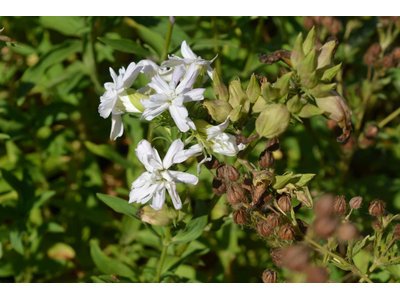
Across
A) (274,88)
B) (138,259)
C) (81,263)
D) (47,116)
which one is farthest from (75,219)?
(274,88)

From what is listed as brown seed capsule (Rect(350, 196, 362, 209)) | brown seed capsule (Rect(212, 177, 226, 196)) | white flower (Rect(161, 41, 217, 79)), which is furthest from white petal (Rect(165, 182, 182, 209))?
brown seed capsule (Rect(350, 196, 362, 209))

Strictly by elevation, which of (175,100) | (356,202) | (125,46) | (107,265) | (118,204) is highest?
(175,100)

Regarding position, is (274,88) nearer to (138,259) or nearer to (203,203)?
(203,203)

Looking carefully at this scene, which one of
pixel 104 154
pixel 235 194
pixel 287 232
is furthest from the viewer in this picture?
pixel 104 154

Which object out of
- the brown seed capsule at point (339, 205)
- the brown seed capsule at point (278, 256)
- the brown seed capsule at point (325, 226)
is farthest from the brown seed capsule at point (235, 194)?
the brown seed capsule at point (325, 226)

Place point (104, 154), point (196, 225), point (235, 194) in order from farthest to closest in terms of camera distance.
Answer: point (104, 154)
point (196, 225)
point (235, 194)

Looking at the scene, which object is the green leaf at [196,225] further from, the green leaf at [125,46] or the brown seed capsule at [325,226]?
the green leaf at [125,46]

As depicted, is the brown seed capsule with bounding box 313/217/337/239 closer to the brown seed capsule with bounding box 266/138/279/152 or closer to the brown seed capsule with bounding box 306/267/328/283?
the brown seed capsule with bounding box 306/267/328/283

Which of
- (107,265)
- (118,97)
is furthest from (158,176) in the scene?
A: (107,265)

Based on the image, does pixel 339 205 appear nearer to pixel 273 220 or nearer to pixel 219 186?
pixel 273 220
